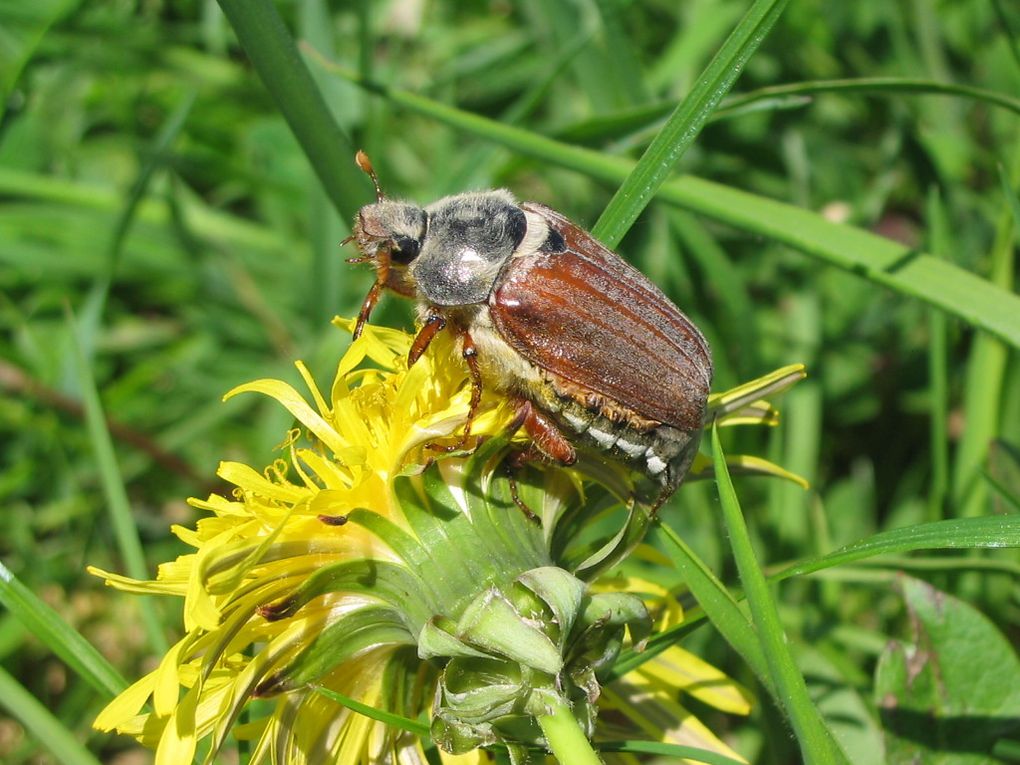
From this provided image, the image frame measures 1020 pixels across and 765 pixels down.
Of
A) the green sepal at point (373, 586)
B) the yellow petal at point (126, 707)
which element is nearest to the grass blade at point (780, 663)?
the green sepal at point (373, 586)

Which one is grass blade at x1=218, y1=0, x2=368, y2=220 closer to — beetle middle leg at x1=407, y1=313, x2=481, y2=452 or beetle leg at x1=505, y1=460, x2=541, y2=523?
beetle middle leg at x1=407, y1=313, x2=481, y2=452

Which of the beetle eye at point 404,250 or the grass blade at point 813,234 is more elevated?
the grass blade at point 813,234

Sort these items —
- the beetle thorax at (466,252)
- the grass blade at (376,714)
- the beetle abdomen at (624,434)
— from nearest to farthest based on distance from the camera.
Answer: the grass blade at (376,714), the beetle abdomen at (624,434), the beetle thorax at (466,252)

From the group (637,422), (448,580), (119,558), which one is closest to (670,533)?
(637,422)

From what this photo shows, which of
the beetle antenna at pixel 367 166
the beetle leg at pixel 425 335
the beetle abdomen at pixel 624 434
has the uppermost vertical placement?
the beetle antenna at pixel 367 166

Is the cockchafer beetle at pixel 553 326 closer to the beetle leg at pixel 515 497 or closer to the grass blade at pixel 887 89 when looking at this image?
the beetle leg at pixel 515 497

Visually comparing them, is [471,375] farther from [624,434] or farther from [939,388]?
[939,388]

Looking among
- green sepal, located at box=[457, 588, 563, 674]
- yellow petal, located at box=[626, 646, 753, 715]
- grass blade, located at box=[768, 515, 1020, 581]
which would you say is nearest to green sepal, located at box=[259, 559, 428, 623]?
green sepal, located at box=[457, 588, 563, 674]

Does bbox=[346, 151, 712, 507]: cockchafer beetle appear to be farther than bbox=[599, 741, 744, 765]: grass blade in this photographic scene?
Yes
